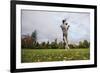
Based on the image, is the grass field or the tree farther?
the tree

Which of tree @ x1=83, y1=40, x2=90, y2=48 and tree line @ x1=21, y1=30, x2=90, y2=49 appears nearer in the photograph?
tree line @ x1=21, y1=30, x2=90, y2=49

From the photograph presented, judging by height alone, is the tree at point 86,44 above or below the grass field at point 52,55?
above

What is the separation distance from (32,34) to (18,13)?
9.6 inches

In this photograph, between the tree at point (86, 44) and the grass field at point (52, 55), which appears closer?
the grass field at point (52, 55)

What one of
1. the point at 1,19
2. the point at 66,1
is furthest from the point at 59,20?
the point at 1,19

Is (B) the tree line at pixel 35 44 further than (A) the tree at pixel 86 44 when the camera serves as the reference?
No

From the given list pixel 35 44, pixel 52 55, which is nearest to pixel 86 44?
pixel 52 55

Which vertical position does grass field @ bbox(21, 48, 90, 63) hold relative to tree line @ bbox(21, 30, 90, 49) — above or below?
below

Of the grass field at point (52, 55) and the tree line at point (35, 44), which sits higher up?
the tree line at point (35, 44)

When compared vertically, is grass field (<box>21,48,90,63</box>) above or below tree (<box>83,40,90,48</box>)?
below

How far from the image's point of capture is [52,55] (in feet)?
6.47

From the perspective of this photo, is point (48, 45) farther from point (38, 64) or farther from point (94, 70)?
point (94, 70)

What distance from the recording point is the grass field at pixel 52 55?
1890mm

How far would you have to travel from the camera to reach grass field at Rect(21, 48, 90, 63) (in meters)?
1.89
